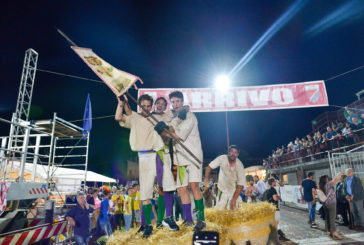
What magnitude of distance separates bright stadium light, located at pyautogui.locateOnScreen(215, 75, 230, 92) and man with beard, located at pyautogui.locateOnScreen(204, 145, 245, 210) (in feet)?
23.3

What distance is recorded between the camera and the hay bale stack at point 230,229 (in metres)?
3.33

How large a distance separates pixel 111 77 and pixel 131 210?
25.4 ft

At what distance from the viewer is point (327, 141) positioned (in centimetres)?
1551

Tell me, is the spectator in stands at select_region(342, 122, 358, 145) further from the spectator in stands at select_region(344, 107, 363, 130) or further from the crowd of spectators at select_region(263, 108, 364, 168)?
the spectator in stands at select_region(344, 107, 363, 130)

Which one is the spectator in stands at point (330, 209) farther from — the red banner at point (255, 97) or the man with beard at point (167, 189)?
the man with beard at point (167, 189)

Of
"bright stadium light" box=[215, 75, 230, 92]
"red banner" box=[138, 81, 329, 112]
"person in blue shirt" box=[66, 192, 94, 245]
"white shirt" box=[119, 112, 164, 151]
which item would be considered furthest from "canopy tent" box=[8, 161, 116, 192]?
"bright stadium light" box=[215, 75, 230, 92]

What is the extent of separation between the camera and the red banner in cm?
1138

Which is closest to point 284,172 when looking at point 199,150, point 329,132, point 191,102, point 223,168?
point 329,132

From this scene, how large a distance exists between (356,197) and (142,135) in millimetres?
8851

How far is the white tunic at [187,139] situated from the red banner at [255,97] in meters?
7.53

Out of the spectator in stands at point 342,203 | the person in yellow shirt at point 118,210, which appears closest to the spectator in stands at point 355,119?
the spectator in stands at point 342,203

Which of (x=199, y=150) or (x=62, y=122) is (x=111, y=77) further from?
(x=62, y=122)

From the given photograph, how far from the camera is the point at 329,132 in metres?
15.4

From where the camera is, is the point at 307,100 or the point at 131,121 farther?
the point at 307,100
